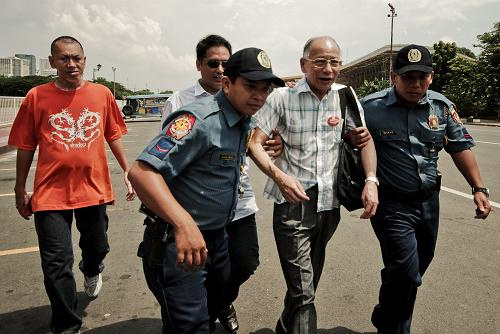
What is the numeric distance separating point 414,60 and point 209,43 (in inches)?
53.5

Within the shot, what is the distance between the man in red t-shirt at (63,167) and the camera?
260 centimetres

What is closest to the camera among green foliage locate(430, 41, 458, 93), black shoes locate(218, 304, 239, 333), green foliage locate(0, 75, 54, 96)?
black shoes locate(218, 304, 239, 333)

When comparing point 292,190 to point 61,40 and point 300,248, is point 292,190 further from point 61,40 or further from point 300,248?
point 61,40

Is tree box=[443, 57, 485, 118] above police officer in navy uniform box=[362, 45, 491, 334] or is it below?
A: above

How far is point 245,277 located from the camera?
8.86 ft

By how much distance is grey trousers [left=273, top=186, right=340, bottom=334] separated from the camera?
2400 mm

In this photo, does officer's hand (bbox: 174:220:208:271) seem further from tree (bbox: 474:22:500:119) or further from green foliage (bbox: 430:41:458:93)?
green foliage (bbox: 430:41:458:93)

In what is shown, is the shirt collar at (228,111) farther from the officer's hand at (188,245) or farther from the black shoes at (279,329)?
the black shoes at (279,329)

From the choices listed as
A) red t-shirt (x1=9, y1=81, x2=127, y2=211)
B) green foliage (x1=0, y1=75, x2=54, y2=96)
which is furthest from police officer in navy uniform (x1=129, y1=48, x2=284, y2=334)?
green foliage (x1=0, y1=75, x2=54, y2=96)

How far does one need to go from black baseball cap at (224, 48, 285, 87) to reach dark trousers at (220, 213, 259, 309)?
1.11 m

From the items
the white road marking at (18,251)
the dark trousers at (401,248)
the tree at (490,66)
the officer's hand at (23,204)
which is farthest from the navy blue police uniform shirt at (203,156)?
the tree at (490,66)

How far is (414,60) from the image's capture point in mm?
2525

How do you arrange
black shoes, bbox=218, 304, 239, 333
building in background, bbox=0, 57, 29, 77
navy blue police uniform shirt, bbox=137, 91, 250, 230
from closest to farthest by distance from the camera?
navy blue police uniform shirt, bbox=137, 91, 250, 230, black shoes, bbox=218, 304, 239, 333, building in background, bbox=0, 57, 29, 77

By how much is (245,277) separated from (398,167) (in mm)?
1183
